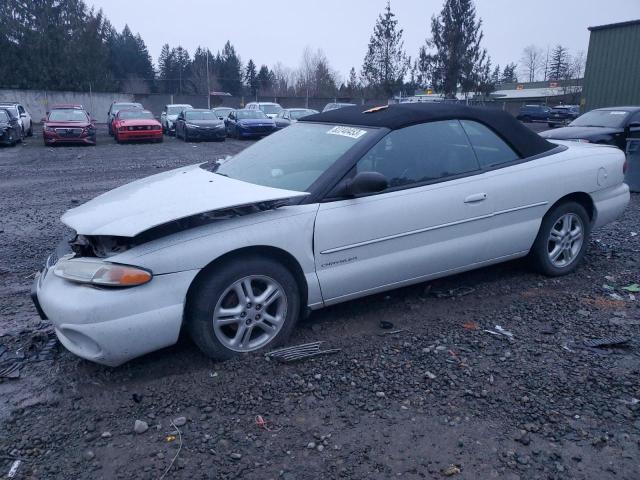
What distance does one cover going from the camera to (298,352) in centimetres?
347

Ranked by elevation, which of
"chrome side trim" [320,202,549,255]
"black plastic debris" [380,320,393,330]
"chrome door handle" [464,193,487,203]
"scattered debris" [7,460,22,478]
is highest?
"chrome door handle" [464,193,487,203]

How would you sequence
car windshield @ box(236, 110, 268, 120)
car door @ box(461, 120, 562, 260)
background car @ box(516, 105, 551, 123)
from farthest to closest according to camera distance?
background car @ box(516, 105, 551, 123), car windshield @ box(236, 110, 268, 120), car door @ box(461, 120, 562, 260)

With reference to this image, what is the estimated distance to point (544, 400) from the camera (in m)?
2.95

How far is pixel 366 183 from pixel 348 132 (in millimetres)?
767

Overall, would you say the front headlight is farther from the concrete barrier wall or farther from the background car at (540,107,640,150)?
the concrete barrier wall

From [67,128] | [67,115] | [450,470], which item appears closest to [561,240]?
[450,470]

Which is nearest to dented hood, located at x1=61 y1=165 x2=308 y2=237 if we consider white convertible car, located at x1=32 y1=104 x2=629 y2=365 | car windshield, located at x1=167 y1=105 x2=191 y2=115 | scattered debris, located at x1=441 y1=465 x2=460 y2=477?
white convertible car, located at x1=32 y1=104 x2=629 y2=365

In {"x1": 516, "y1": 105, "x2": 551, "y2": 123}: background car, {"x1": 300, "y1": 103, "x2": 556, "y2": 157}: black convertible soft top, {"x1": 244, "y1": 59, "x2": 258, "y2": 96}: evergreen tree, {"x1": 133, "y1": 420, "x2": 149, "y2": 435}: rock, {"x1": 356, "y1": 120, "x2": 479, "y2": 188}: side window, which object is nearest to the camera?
{"x1": 133, "y1": 420, "x2": 149, "y2": 435}: rock

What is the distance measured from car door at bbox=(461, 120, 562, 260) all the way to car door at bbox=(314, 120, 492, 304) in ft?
0.33

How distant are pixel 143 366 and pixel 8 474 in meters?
1.02

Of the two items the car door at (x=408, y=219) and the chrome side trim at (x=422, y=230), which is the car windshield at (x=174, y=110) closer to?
the car door at (x=408, y=219)

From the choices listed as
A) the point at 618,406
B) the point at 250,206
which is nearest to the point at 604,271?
the point at 618,406

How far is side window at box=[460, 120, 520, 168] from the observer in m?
4.28

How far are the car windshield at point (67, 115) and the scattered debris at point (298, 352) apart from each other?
1959 centimetres
